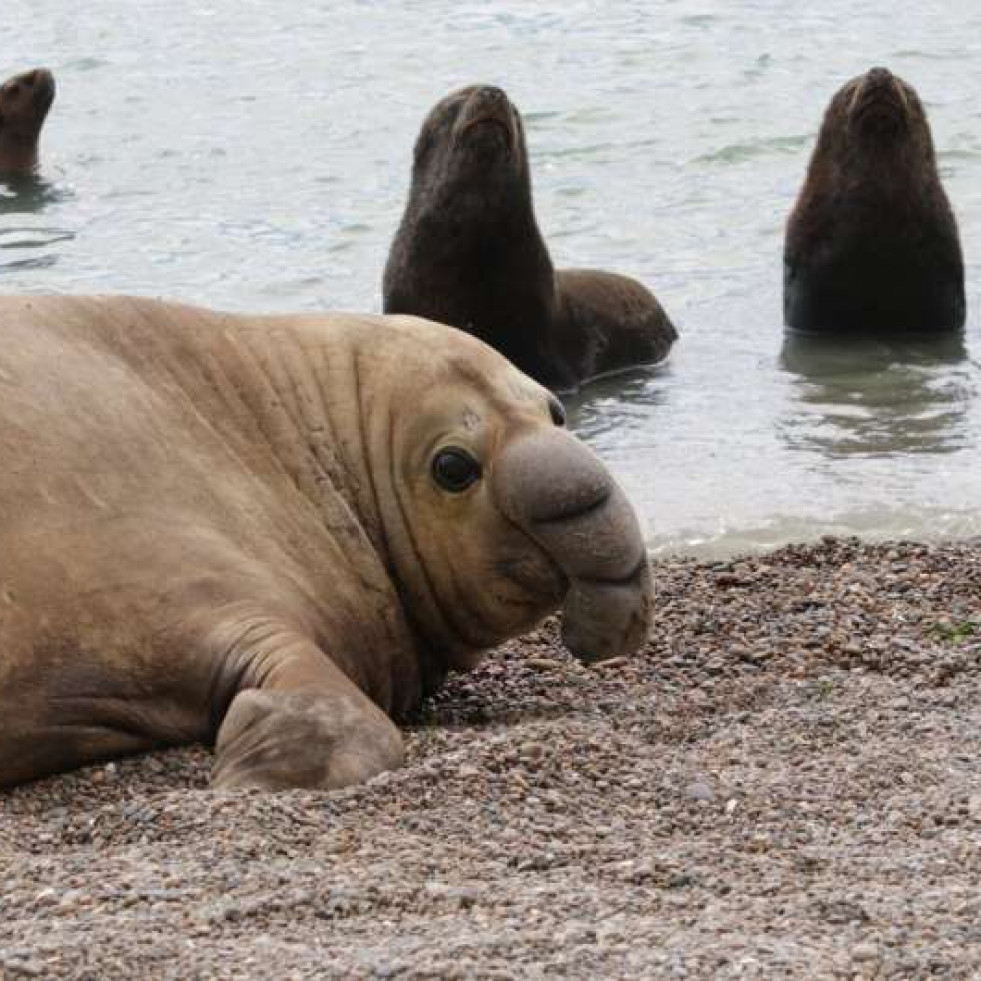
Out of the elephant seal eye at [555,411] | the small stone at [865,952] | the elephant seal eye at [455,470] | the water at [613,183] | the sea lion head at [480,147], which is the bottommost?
the water at [613,183]

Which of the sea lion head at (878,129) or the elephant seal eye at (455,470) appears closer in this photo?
the elephant seal eye at (455,470)

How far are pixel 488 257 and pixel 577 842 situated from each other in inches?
280

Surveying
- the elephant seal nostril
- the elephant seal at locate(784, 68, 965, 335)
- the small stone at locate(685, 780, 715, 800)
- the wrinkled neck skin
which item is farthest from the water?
the small stone at locate(685, 780, 715, 800)

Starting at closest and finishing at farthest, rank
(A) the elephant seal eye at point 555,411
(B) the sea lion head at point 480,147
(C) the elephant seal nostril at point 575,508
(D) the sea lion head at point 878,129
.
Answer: (C) the elephant seal nostril at point 575,508 < (A) the elephant seal eye at point 555,411 < (B) the sea lion head at point 480,147 < (D) the sea lion head at point 878,129

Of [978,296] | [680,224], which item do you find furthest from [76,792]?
[680,224]

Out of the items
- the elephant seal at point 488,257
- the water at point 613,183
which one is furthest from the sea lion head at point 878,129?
the elephant seal at point 488,257

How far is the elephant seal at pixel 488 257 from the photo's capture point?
11688mm

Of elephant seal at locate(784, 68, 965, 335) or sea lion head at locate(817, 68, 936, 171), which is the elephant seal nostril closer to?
elephant seal at locate(784, 68, 965, 335)

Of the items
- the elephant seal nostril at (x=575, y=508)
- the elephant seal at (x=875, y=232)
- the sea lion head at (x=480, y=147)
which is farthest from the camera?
the elephant seal at (x=875, y=232)

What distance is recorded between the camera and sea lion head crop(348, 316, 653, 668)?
5.95 meters

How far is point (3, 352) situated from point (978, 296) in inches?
334

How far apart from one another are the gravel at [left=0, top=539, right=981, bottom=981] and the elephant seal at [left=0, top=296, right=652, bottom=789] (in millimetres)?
159

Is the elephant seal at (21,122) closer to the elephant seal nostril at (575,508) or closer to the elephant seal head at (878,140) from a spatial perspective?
the elephant seal head at (878,140)

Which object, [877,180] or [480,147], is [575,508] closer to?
[480,147]
